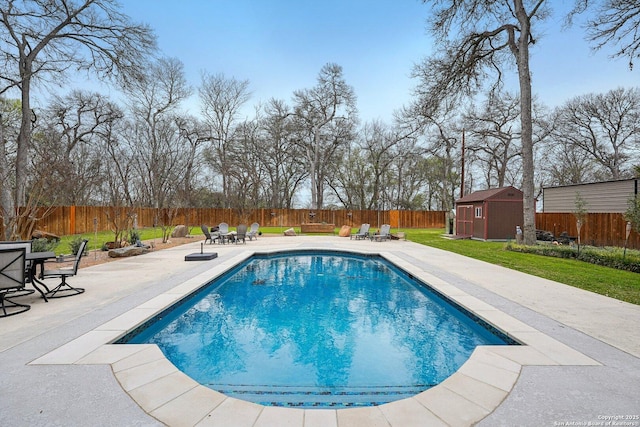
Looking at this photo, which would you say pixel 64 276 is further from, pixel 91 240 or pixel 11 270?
pixel 91 240

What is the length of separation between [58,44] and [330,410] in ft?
49.7

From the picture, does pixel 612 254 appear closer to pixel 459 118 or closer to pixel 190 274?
pixel 190 274

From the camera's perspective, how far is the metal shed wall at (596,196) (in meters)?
12.6

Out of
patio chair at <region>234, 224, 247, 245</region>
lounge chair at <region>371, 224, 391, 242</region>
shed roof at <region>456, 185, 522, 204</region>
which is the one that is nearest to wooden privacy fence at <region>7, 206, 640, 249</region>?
shed roof at <region>456, 185, 522, 204</region>

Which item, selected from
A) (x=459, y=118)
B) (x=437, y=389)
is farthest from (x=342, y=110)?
(x=437, y=389)

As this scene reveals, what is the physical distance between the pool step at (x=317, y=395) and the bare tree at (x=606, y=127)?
27.4 m

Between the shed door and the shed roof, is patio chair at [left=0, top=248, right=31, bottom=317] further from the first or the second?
the shed door

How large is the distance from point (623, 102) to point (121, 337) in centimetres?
2993

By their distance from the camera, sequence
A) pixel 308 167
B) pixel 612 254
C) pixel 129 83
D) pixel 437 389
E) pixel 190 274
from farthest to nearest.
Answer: pixel 308 167, pixel 129 83, pixel 612 254, pixel 190 274, pixel 437 389

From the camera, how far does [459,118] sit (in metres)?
23.7

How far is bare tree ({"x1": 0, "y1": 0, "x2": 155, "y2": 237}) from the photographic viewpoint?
1021 centimetres

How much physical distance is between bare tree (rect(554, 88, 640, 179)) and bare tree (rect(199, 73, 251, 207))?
2460 cm

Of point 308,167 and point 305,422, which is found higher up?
point 308,167

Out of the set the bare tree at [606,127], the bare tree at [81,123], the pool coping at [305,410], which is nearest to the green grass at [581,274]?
the pool coping at [305,410]
